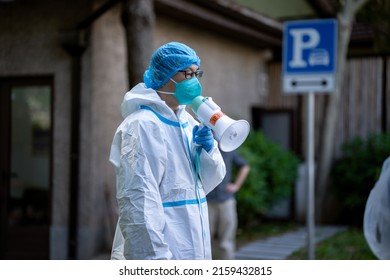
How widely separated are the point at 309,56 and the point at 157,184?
3.74 m

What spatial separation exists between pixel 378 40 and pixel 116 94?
501 centimetres

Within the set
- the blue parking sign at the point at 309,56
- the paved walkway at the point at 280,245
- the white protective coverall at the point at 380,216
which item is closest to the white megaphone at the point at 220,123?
the white protective coverall at the point at 380,216

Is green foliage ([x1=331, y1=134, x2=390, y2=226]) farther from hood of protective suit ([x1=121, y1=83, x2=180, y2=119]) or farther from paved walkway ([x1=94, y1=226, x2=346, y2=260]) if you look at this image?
hood of protective suit ([x1=121, y1=83, x2=180, y2=119])

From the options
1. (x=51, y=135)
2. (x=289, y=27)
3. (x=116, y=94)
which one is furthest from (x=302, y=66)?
(x=51, y=135)

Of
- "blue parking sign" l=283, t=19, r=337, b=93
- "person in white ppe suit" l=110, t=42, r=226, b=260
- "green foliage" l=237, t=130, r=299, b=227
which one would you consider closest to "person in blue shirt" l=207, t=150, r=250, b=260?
"blue parking sign" l=283, t=19, r=337, b=93

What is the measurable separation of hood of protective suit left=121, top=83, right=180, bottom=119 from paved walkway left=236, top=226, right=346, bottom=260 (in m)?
4.86

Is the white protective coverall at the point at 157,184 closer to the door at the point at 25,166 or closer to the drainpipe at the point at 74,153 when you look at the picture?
the drainpipe at the point at 74,153

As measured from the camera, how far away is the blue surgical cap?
3.42 m

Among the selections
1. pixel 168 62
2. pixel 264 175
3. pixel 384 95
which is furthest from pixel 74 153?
pixel 384 95

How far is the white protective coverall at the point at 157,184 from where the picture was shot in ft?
10.2

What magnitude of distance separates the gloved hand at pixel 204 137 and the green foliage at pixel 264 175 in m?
5.99

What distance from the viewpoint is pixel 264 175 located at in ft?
32.7

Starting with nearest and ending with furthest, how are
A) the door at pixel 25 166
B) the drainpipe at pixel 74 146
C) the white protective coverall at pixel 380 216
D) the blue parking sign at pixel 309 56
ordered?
the white protective coverall at pixel 380 216 < the blue parking sign at pixel 309 56 < the drainpipe at pixel 74 146 < the door at pixel 25 166
